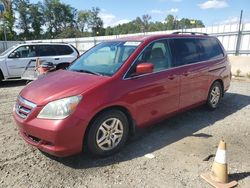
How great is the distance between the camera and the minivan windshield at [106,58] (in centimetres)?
398

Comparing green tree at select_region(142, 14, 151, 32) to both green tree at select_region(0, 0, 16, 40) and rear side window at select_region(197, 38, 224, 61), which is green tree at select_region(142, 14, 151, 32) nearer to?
green tree at select_region(0, 0, 16, 40)

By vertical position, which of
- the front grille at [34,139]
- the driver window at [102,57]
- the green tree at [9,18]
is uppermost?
the green tree at [9,18]

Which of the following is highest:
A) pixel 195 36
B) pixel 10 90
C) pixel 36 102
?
pixel 195 36

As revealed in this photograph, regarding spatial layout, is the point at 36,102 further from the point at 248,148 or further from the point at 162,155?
the point at 248,148

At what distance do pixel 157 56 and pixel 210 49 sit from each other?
1988mm

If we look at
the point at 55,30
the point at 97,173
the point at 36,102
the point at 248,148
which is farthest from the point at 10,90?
the point at 55,30

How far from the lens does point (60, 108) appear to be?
3.22 metres

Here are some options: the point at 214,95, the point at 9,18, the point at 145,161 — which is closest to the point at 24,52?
the point at 214,95

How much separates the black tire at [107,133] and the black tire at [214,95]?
2713 millimetres

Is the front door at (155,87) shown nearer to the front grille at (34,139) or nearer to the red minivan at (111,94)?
the red minivan at (111,94)

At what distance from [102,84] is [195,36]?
9.48 feet

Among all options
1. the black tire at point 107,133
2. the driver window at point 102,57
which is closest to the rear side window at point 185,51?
the driver window at point 102,57

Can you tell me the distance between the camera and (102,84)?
353 centimetres

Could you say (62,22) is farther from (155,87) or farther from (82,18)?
(155,87)
